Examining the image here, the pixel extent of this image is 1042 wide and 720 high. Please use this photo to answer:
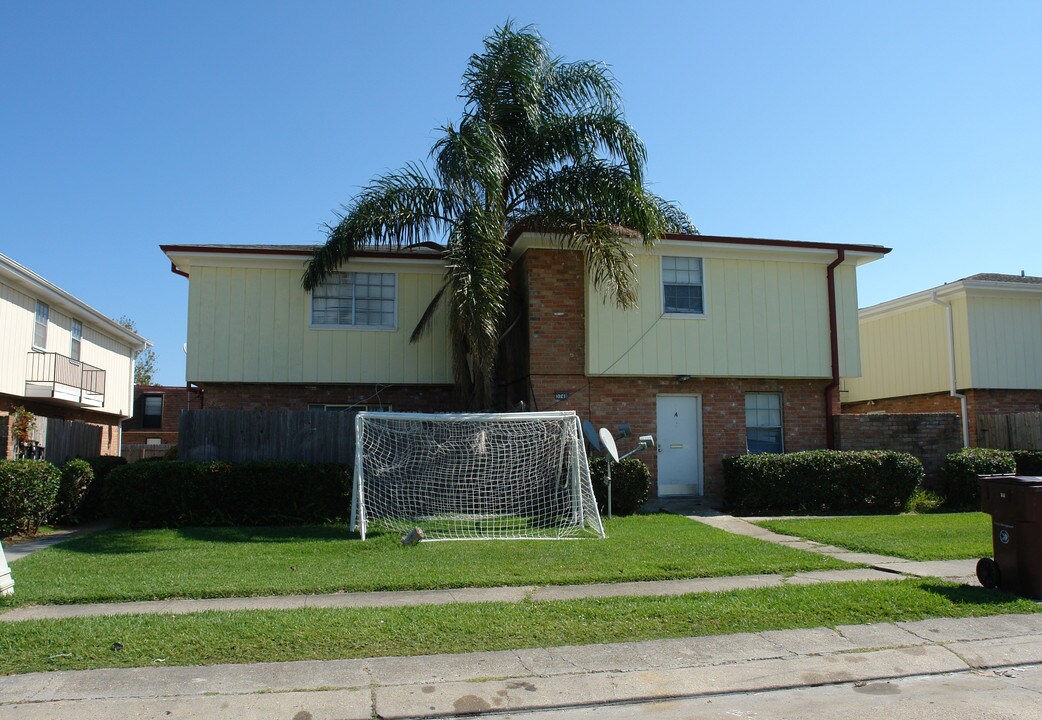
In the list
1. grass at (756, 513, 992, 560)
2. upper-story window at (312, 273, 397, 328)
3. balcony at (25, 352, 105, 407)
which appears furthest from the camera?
balcony at (25, 352, 105, 407)

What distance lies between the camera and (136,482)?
44.4 ft

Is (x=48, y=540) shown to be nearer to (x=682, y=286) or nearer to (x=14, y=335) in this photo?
(x=14, y=335)

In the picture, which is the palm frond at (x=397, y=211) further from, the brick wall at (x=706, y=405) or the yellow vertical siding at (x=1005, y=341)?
the yellow vertical siding at (x=1005, y=341)

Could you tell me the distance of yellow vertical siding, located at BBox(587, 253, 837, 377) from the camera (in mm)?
16031

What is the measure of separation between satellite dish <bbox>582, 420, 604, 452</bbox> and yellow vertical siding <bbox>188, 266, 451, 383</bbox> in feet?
12.4

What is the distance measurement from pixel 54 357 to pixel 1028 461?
77.5 ft

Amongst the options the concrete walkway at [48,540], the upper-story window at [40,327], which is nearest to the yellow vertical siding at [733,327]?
the concrete walkway at [48,540]

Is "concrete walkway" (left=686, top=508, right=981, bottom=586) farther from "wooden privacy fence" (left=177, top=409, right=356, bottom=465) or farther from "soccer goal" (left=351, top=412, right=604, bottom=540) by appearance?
"wooden privacy fence" (left=177, top=409, right=356, bottom=465)

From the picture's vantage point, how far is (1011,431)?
739 inches

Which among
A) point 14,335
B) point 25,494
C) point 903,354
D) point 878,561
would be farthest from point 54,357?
point 903,354

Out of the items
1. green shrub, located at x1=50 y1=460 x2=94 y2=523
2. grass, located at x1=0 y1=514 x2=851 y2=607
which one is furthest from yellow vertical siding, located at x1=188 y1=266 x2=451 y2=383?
grass, located at x1=0 y1=514 x2=851 y2=607

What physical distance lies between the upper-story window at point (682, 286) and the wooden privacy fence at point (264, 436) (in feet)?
22.2

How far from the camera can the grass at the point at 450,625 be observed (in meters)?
6.31

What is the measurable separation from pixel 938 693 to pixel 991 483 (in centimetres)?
349
